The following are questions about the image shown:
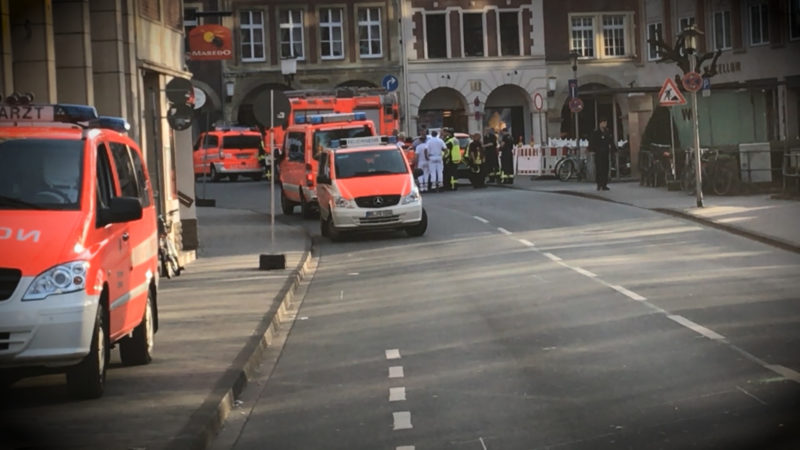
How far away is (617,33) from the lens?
7431 cm

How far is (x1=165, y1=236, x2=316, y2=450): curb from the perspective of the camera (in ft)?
31.4

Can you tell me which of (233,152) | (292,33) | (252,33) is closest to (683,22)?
(233,152)

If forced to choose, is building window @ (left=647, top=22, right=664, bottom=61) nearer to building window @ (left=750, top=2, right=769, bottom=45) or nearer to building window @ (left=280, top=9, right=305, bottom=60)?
building window @ (left=750, top=2, right=769, bottom=45)

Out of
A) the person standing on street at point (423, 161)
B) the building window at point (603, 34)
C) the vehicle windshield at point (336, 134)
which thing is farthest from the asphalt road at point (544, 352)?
the building window at point (603, 34)

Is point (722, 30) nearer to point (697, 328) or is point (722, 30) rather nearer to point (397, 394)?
point (697, 328)

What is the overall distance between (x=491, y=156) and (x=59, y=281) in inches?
1539

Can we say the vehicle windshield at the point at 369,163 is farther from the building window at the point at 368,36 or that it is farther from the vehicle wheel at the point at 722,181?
the building window at the point at 368,36

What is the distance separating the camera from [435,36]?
237 feet

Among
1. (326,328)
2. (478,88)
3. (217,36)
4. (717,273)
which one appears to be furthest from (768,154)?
(478,88)

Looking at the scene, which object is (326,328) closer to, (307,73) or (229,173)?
(229,173)

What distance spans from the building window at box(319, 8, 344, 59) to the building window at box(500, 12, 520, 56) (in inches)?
288

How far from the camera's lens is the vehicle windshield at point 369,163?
30.8 meters

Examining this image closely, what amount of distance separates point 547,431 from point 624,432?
47 cm

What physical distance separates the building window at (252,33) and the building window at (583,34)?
556 inches
